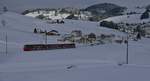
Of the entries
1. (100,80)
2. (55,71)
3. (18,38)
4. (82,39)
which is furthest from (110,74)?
(18,38)

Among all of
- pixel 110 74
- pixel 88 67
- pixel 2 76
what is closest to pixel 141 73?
pixel 110 74

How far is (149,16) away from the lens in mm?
70125

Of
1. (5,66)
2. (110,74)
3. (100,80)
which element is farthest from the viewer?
(5,66)

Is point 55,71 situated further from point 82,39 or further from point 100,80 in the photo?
point 82,39

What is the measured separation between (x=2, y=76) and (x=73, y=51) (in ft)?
29.8

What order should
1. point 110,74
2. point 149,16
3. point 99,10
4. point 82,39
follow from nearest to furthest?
point 110,74 → point 82,39 → point 149,16 → point 99,10

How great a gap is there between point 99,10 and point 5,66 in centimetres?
7734

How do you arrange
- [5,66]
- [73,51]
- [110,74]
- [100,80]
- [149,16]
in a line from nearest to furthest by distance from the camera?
[100,80]
[110,74]
[5,66]
[73,51]
[149,16]

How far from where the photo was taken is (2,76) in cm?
1298

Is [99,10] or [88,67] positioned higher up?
[99,10]

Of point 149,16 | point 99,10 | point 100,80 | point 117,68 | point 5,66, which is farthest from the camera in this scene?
point 99,10

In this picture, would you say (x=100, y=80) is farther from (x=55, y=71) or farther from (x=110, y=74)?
(x=55, y=71)

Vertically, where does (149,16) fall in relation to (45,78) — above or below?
above

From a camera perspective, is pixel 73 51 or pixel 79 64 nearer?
pixel 79 64
